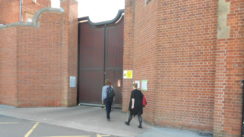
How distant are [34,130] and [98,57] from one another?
5784mm

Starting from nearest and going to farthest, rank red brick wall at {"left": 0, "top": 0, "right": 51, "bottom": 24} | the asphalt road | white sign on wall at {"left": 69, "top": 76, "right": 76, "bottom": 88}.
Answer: the asphalt road → white sign on wall at {"left": 69, "top": 76, "right": 76, "bottom": 88} → red brick wall at {"left": 0, "top": 0, "right": 51, "bottom": 24}

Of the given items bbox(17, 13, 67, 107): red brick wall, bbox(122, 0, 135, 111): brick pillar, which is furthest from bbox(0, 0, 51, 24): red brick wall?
bbox(122, 0, 135, 111): brick pillar

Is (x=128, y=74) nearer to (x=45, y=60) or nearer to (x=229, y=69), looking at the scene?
(x=229, y=69)

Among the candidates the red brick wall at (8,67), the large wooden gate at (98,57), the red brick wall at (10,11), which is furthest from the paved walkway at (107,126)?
the red brick wall at (10,11)

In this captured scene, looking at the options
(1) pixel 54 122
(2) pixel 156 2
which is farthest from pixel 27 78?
(2) pixel 156 2

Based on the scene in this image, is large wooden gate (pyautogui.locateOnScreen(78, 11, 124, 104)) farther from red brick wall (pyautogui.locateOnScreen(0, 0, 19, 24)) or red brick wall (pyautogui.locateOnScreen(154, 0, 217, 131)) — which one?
red brick wall (pyautogui.locateOnScreen(0, 0, 19, 24))

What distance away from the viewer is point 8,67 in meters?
9.82

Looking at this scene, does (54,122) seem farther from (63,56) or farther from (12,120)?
(63,56)

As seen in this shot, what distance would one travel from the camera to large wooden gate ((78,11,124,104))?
9.90m

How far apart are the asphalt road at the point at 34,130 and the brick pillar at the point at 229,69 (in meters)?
3.64

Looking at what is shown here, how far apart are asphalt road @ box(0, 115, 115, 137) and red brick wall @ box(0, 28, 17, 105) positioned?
3611 mm

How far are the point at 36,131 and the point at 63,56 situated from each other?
17.1 feet

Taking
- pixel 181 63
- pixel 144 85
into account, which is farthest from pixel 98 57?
pixel 181 63

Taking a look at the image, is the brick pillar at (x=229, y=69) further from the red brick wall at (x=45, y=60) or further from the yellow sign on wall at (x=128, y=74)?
the red brick wall at (x=45, y=60)
